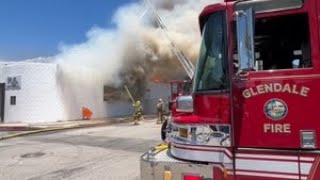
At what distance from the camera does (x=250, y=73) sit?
149 inches

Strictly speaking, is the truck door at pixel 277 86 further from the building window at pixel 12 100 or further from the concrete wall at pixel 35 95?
the building window at pixel 12 100

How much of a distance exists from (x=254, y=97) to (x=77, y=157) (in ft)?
27.8

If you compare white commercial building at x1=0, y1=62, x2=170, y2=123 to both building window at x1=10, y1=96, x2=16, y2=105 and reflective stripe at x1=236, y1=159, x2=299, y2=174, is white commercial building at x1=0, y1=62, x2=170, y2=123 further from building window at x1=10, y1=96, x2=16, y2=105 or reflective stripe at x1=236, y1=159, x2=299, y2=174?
reflective stripe at x1=236, y1=159, x2=299, y2=174

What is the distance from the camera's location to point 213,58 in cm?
398

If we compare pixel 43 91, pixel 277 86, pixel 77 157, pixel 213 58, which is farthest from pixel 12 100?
pixel 277 86

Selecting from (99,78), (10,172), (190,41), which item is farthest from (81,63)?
(10,172)

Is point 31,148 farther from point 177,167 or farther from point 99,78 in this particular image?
point 99,78

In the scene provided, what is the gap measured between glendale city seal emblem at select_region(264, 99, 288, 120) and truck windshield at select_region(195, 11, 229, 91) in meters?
0.36

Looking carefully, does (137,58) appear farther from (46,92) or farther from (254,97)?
(254,97)

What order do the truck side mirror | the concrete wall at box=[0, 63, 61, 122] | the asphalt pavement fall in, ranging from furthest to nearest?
the concrete wall at box=[0, 63, 61, 122], the asphalt pavement, the truck side mirror

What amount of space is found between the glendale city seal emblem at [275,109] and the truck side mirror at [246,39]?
401mm

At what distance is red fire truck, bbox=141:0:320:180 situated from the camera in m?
3.66

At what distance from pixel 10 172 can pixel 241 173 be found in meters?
6.87

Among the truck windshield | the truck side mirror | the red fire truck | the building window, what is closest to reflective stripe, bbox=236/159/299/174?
the red fire truck
